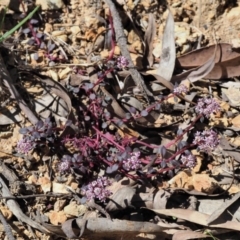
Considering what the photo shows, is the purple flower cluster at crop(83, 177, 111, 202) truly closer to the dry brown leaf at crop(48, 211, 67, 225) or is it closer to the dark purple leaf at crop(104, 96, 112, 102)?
the dry brown leaf at crop(48, 211, 67, 225)

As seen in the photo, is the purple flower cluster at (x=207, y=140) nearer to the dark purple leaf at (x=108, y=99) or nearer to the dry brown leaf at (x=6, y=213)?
the dark purple leaf at (x=108, y=99)

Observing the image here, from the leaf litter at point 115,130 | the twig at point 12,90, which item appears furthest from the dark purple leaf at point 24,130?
the twig at point 12,90

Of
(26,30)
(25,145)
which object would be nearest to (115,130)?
(25,145)

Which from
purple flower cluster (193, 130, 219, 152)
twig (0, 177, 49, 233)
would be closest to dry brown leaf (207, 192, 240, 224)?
purple flower cluster (193, 130, 219, 152)

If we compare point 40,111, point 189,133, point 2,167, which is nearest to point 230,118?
point 189,133

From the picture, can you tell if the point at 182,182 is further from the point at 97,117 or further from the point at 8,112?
the point at 8,112

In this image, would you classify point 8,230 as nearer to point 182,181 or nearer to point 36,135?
point 36,135
